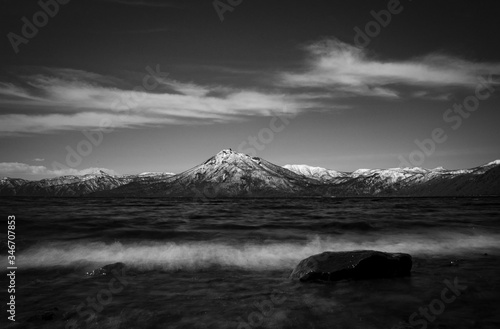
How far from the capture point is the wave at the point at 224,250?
14.2m

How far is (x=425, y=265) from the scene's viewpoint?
13055 millimetres

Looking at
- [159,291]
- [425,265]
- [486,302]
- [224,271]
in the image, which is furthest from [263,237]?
[486,302]

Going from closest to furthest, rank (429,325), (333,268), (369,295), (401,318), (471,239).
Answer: (429,325) < (401,318) < (369,295) < (333,268) < (471,239)

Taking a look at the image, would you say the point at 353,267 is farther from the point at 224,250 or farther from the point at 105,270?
the point at 105,270

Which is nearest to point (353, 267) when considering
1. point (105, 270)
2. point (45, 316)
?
point (45, 316)

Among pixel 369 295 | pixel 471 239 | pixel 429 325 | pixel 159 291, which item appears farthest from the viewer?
pixel 471 239

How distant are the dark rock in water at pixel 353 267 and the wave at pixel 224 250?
2.96 metres

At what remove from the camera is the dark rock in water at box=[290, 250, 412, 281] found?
413 inches

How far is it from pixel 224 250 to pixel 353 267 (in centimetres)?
773

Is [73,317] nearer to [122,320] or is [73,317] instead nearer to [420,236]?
[122,320]

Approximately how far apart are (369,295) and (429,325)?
2168 mm

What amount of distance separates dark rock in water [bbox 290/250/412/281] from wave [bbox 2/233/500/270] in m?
2.96
